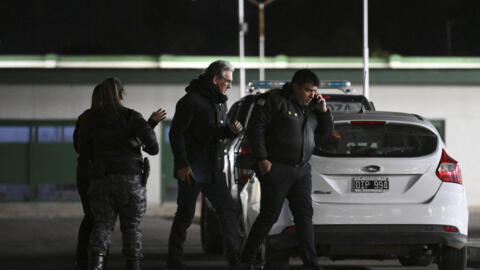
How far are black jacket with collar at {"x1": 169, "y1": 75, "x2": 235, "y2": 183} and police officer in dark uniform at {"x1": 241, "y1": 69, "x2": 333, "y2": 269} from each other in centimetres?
47

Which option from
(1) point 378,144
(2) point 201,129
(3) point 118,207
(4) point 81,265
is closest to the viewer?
(3) point 118,207

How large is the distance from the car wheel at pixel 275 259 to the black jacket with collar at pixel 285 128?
807 mm

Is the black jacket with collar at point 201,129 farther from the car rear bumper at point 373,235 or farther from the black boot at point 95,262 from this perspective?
the black boot at point 95,262

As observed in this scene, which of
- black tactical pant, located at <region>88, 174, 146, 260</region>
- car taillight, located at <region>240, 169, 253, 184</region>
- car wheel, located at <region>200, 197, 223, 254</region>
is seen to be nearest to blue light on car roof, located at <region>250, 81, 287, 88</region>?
car wheel, located at <region>200, 197, 223, 254</region>

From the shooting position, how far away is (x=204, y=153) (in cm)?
983

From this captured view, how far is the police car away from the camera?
9.31 metres

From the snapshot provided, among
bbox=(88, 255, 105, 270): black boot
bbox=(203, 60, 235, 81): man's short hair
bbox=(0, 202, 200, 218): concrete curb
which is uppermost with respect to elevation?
bbox=(203, 60, 235, 81): man's short hair

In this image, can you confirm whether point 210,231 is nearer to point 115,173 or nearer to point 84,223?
point 84,223

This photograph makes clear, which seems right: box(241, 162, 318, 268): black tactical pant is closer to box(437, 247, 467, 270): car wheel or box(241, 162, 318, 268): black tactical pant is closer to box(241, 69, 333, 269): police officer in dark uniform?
box(241, 69, 333, 269): police officer in dark uniform

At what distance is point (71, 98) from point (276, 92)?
20441 millimetres

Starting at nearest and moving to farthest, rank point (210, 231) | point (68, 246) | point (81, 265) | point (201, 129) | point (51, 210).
Answer: point (201, 129), point (81, 265), point (210, 231), point (68, 246), point (51, 210)

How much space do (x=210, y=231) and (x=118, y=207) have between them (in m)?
3.55

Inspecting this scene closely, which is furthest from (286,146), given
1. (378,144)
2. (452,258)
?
(452,258)
